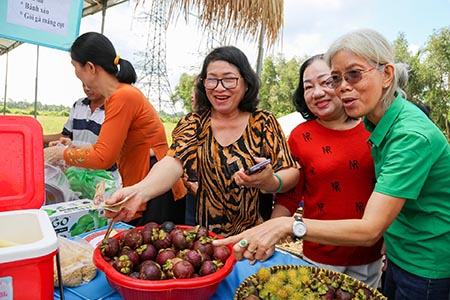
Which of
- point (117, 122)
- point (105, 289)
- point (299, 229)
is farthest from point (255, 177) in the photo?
point (117, 122)

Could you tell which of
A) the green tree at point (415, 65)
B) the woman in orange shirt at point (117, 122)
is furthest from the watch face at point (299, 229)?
the green tree at point (415, 65)

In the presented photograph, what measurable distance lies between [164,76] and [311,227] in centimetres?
360

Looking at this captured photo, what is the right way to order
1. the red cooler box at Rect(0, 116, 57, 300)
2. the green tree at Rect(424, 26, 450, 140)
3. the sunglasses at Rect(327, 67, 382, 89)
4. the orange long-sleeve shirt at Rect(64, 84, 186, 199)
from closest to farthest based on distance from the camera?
the red cooler box at Rect(0, 116, 57, 300) < the sunglasses at Rect(327, 67, 382, 89) < the orange long-sleeve shirt at Rect(64, 84, 186, 199) < the green tree at Rect(424, 26, 450, 140)

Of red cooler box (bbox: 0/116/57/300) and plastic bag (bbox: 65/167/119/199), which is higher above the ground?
red cooler box (bbox: 0/116/57/300)

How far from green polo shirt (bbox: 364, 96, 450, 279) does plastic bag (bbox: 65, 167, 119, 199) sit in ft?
4.45

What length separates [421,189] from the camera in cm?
132

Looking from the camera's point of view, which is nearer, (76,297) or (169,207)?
(76,297)

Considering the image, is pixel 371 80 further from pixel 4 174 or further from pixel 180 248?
pixel 4 174

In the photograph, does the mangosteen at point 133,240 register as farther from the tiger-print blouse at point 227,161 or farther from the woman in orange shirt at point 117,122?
the woman in orange shirt at point 117,122

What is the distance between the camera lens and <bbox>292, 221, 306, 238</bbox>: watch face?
1.18 meters

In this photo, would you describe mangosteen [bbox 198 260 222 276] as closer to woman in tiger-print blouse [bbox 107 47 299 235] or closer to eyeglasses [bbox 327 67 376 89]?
woman in tiger-print blouse [bbox 107 47 299 235]

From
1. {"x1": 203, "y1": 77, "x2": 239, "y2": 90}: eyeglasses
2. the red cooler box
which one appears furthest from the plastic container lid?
{"x1": 203, "y1": 77, "x2": 239, "y2": 90}: eyeglasses

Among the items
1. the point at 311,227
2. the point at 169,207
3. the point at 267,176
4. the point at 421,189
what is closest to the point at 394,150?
the point at 421,189

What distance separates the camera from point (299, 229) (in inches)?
46.7
